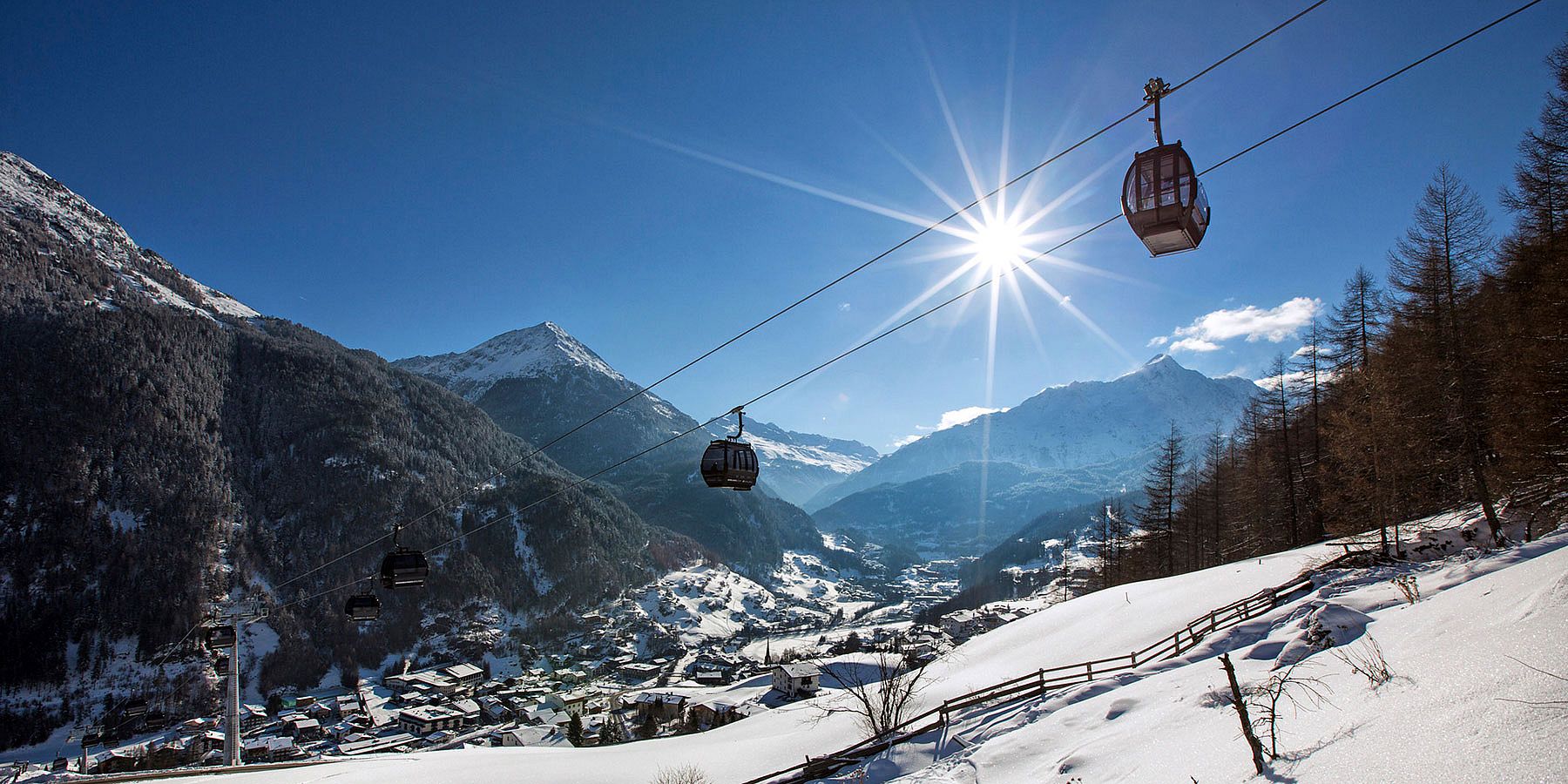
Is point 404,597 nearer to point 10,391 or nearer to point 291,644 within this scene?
point 291,644

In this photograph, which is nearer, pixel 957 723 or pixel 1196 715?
pixel 1196 715

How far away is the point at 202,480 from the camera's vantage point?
124 meters

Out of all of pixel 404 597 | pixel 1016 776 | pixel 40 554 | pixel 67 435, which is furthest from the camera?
pixel 404 597

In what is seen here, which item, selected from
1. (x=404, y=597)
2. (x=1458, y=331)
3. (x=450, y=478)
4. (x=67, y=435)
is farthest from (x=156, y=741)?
(x=1458, y=331)

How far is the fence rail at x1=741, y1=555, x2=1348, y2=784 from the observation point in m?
14.8

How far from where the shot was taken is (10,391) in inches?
4555

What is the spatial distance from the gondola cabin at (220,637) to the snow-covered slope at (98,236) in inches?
7561

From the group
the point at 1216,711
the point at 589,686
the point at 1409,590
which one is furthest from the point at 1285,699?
the point at 589,686

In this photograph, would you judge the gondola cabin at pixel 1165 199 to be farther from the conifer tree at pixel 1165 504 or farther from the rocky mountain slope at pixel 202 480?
the rocky mountain slope at pixel 202 480

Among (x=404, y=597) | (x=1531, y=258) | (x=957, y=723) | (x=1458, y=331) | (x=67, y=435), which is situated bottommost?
(x=404, y=597)

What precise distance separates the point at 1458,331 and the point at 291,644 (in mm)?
144730

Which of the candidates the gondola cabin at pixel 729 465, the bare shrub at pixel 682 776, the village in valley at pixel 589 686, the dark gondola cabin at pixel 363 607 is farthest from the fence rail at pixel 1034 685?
the dark gondola cabin at pixel 363 607

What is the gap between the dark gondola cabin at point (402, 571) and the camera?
17125 millimetres

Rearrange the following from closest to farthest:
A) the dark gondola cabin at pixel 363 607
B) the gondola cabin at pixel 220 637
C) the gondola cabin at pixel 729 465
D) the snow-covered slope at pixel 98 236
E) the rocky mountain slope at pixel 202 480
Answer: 1. the gondola cabin at pixel 729 465
2. the gondola cabin at pixel 220 637
3. the dark gondola cabin at pixel 363 607
4. the rocky mountain slope at pixel 202 480
5. the snow-covered slope at pixel 98 236
